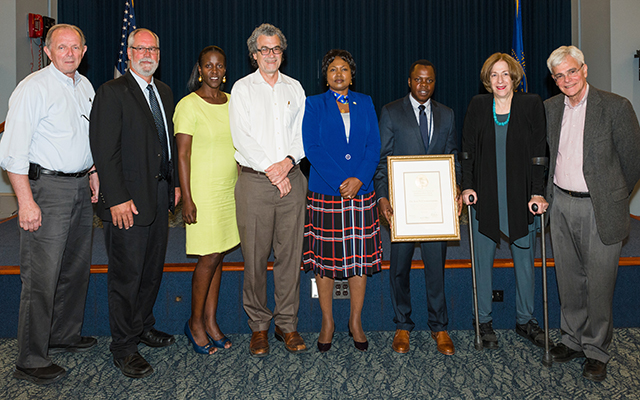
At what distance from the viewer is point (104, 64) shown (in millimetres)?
7223

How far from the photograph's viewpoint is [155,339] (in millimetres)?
2779

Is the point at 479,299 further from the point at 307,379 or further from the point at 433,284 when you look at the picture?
the point at 307,379

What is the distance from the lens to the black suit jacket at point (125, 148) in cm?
229

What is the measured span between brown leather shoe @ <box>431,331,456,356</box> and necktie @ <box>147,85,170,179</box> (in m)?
1.82

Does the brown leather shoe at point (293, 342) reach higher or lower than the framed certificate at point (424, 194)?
lower

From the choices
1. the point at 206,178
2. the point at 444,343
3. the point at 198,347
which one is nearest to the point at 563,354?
the point at 444,343

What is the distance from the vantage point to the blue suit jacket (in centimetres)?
252

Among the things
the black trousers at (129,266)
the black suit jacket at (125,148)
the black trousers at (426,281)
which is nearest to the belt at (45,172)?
the black suit jacket at (125,148)

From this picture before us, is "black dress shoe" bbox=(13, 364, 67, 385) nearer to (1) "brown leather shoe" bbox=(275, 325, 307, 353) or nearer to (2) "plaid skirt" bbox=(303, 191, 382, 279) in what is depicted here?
(1) "brown leather shoe" bbox=(275, 325, 307, 353)

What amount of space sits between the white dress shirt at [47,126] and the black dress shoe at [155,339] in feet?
3.49

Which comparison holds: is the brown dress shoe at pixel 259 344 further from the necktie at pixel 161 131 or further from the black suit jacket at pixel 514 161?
the black suit jacket at pixel 514 161

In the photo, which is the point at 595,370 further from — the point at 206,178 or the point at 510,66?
the point at 206,178

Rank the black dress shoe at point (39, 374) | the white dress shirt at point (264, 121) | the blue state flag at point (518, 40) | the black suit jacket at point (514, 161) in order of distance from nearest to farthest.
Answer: the black dress shoe at point (39, 374) → the white dress shirt at point (264, 121) → the black suit jacket at point (514, 161) → the blue state flag at point (518, 40)

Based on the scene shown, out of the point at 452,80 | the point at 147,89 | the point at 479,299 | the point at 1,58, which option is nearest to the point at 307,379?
Result: the point at 479,299
